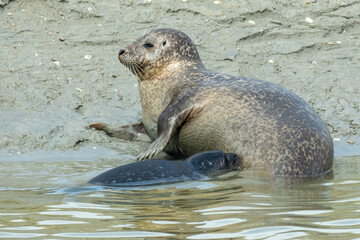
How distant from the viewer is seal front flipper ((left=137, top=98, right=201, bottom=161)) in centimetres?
→ 670

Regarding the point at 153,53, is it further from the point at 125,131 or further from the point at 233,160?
the point at 233,160

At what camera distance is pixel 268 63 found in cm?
952

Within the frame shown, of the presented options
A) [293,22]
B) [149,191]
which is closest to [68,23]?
[293,22]

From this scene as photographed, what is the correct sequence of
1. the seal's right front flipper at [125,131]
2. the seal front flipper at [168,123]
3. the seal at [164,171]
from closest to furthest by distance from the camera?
the seal at [164,171], the seal front flipper at [168,123], the seal's right front flipper at [125,131]

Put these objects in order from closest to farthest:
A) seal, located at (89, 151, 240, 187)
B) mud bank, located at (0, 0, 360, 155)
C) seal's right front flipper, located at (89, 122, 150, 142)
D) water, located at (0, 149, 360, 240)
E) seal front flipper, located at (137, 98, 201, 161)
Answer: water, located at (0, 149, 360, 240) → seal, located at (89, 151, 240, 187) → seal front flipper, located at (137, 98, 201, 161) → seal's right front flipper, located at (89, 122, 150, 142) → mud bank, located at (0, 0, 360, 155)

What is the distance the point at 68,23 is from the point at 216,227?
6623 mm

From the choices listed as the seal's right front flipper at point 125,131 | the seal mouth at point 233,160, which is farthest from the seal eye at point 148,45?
the seal mouth at point 233,160

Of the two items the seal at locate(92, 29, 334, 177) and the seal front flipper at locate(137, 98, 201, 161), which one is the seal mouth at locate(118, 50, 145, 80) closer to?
the seal at locate(92, 29, 334, 177)

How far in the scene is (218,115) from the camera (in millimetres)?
6789

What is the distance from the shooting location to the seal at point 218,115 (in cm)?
630

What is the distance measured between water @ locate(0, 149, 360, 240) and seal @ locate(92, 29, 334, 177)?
275 mm

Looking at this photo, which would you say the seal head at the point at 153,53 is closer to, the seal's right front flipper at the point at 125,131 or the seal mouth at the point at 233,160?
the seal's right front flipper at the point at 125,131

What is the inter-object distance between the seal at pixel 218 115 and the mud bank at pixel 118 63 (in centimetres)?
69

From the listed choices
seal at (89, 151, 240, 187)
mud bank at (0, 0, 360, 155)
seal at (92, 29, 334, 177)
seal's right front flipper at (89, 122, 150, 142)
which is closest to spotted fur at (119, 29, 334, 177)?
seal at (92, 29, 334, 177)
